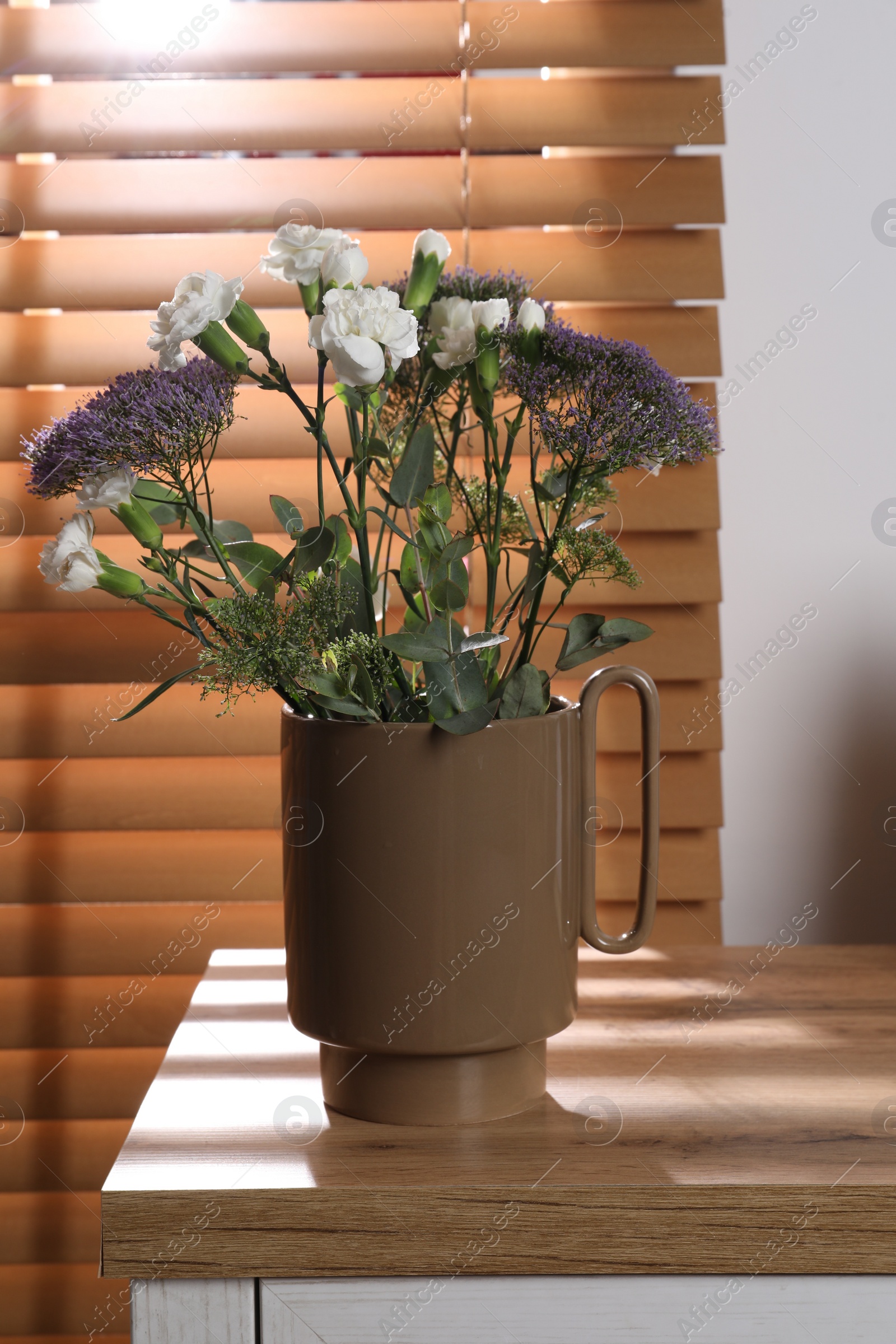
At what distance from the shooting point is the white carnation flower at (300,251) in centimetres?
60

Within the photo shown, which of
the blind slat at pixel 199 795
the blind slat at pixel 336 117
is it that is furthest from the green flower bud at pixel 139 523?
the blind slat at pixel 336 117

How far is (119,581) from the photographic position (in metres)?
0.64

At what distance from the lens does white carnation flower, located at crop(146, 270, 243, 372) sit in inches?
22.6

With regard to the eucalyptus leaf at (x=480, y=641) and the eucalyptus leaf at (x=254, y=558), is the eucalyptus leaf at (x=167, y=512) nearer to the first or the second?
the eucalyptus leaf at (x=254, y=558)

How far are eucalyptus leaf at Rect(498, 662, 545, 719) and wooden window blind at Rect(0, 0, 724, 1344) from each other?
411 millimetres

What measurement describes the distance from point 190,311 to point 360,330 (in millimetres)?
92

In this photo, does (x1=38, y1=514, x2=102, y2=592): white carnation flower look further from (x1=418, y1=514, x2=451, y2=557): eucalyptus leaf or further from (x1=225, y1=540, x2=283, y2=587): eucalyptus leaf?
(x1=418, y1=514, x2=451, y2=557): eucalyptus leaf

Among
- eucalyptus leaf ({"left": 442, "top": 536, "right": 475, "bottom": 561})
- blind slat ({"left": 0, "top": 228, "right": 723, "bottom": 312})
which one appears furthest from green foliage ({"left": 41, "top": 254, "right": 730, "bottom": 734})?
blind slat ({"left": 0, "top": 228, "right": 723, "bottom": 312})

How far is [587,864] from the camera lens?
0.69 metres

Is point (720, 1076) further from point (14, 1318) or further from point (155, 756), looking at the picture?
point (14, 1318)

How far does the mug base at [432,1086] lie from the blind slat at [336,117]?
822 mm

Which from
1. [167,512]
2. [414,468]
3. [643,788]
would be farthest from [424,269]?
[643,788]

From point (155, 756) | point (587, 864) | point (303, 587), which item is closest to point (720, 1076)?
point (587, 864)

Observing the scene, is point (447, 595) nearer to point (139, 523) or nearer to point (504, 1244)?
point (139, 523)
